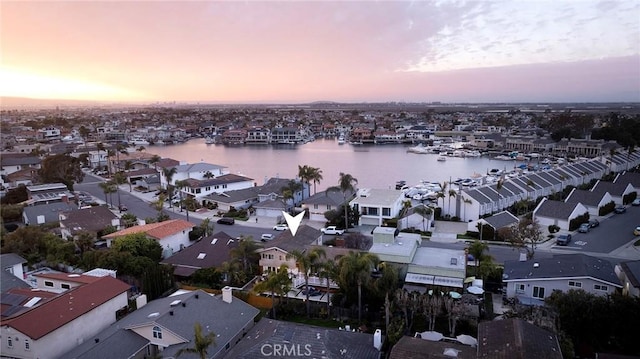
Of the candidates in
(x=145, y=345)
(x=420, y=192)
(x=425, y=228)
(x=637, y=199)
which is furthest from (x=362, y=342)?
(x=637, y=199)

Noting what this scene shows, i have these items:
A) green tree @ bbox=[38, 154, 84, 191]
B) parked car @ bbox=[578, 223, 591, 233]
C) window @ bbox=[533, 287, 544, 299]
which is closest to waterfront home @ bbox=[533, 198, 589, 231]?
parked car @ bbox=[578, 223, 591, 233]

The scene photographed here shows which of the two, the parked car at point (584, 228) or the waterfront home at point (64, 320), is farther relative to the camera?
the parked car at point (584, 228)

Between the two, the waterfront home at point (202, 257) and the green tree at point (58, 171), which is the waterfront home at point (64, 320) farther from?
the green tree at point (58, 171)

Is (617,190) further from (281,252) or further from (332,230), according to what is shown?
(281,252)

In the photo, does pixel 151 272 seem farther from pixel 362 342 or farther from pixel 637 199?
pixel 637 199

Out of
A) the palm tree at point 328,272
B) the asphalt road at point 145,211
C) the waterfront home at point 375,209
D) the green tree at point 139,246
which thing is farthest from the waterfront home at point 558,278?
the green tree at point 139,246

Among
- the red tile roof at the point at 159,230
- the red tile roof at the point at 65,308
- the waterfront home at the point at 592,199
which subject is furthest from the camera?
the waterfront home at the point at 592,199
